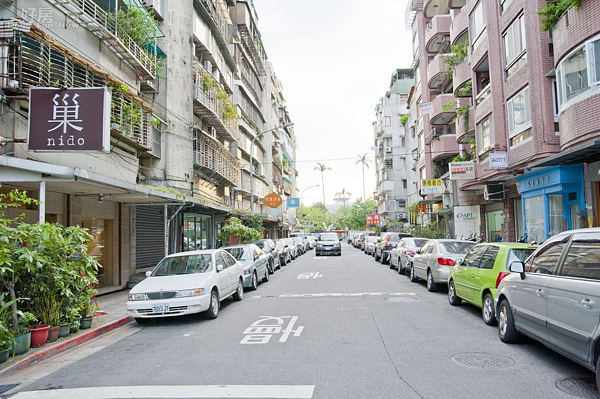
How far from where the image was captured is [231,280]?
11.3 meters

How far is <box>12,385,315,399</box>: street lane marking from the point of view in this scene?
474cm

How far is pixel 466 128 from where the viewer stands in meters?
22.2

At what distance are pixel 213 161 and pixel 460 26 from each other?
1464 centimetres

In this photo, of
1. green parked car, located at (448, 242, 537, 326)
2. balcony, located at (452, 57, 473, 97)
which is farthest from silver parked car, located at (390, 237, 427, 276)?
balcony, located at (452, 57, 473, 97)

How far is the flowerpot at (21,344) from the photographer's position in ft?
22.2

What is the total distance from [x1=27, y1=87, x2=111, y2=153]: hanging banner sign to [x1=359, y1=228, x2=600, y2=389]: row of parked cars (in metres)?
8.11

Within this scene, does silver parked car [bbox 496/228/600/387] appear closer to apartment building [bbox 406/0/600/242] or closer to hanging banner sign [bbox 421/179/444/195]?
apartment building [bbox 406/0/600/242]

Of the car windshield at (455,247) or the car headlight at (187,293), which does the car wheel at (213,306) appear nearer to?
the car headlight at (187,293)

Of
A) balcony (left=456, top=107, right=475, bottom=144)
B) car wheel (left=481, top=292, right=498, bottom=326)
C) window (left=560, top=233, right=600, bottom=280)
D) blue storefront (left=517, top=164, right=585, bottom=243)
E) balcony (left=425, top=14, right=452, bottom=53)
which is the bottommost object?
car wheel (left=481, top=292, right=498, bottom=326)

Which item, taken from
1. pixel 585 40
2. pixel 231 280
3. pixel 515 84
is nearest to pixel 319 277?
pixel 231 280

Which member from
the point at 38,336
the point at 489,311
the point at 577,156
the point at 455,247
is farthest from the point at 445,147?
the point at 38,336

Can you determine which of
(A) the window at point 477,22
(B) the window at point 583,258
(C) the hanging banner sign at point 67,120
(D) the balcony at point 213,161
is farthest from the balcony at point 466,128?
(B) the window at point 583,258

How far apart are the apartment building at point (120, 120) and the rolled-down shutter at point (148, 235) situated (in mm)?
42

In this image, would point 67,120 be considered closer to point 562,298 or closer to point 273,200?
point 562,298
